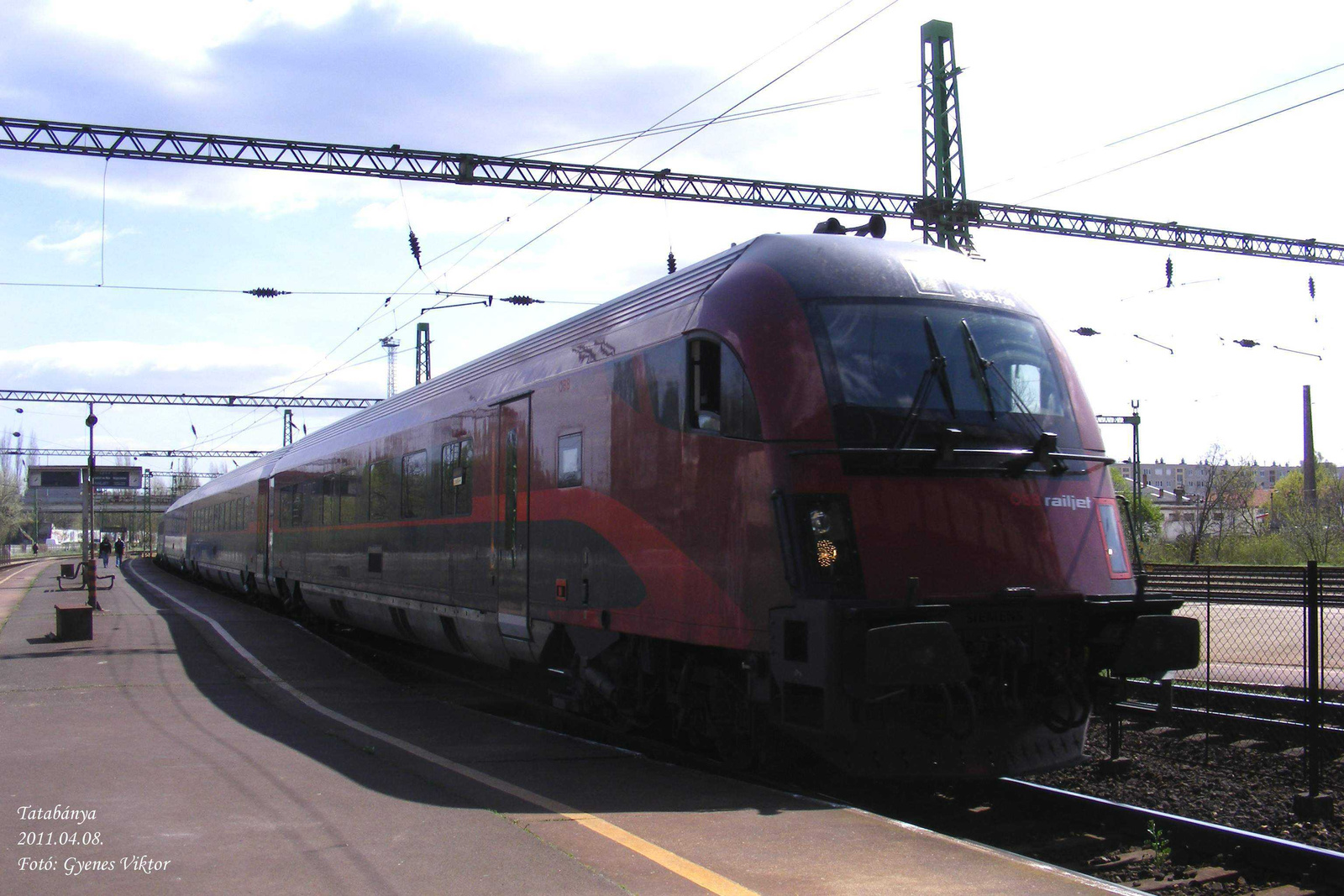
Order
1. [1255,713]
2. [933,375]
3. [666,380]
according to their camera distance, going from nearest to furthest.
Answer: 1. [933,375]
2. [666,380]
3. [1255,713]

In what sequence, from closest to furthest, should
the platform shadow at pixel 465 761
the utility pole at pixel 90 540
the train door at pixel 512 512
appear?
the platform shadow at pixel 465 761, the train door at pixel 512 512, the utility pole at pixel 90 540

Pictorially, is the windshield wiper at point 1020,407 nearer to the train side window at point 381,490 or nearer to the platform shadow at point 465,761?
the platform shadow at point 465,761

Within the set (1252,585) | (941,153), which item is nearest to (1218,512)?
(1252,585)

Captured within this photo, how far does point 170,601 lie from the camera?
85.3 feet

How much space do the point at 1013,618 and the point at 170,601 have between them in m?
23.9

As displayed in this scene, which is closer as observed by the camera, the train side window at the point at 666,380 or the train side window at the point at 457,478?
the train side window at the point at 666,380

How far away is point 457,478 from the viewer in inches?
466

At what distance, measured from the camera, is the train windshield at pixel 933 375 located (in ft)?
21.8

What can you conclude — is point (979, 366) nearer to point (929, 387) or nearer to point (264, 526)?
point (929, 387)

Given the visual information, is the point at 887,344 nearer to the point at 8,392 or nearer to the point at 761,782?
the point at 761,782

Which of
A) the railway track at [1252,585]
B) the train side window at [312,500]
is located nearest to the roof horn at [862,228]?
the train side window at [312,500]

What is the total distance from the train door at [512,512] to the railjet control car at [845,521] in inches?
31.7

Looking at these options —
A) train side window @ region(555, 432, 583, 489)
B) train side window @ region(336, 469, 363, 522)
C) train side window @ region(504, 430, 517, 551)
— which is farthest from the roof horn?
train side window @ region(336, 469, 363, 522)

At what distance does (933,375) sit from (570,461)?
339cm
